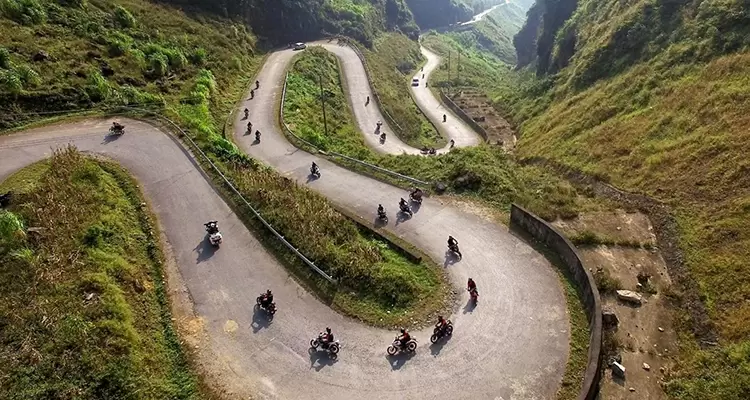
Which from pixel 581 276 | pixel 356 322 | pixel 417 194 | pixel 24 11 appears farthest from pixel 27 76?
pixel 581 276

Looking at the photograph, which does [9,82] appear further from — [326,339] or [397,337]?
[397,337]

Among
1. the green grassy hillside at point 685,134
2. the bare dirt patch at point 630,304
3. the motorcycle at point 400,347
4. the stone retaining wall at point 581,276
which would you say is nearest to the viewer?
the stone retaining wall at point 581,276

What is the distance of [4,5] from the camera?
4097cm

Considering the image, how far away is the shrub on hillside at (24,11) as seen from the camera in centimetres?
4106

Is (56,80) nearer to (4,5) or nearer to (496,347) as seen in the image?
(4,5)

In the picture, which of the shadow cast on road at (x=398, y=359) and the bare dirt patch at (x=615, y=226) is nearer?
the shadow cast on road at (x=398, y=359)

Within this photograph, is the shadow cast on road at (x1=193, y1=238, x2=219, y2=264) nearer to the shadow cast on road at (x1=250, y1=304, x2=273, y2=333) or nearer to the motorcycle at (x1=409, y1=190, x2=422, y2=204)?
the shadow cast on road at (x1=250, y1=304, x2=273, y2=333)

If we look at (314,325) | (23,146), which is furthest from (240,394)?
(23,146)

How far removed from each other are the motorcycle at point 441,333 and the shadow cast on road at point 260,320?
6666 millimetres

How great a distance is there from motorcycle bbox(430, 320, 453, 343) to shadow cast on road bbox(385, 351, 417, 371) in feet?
3.11

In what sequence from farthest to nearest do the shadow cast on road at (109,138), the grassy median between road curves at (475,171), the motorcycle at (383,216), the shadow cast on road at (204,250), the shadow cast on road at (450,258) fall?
the shadow cast on road at (109,138)
the grassy median between road curves at (475,171)
the motorcycle at (383,216)
the shadow cast on road at (204,250)
the shadow cast on road at (450,258)

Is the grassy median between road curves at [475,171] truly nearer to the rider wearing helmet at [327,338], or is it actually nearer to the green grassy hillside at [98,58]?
the green grassy hillside at [98,58]

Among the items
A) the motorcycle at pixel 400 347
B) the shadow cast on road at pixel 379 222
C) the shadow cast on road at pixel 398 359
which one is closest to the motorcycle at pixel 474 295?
the motorcycle at pixel 400 347

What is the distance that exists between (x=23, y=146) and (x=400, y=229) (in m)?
25.6
